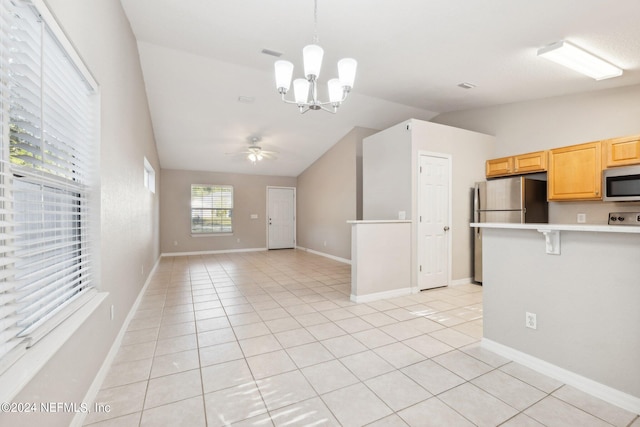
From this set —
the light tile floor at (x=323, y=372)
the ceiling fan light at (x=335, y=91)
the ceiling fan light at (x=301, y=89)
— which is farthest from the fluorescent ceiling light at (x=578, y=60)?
the light tile floor at (x=323, y=372)

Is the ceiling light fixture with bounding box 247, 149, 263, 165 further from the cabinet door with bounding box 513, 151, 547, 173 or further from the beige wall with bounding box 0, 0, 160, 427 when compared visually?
the cabinet door with bounding box 513, 151, 547, 173

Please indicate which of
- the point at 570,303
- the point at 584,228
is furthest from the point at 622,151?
the point at 570,303

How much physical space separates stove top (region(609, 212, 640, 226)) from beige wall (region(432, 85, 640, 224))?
0.20 m

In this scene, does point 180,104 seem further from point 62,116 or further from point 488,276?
point 488,276

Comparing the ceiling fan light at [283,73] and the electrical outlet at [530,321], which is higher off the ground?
the ceiling fan light at [283,73]

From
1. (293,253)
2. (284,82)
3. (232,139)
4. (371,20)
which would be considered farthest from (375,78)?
(293,253)

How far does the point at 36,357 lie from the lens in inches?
44.3

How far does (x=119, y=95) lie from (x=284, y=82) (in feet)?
5.29

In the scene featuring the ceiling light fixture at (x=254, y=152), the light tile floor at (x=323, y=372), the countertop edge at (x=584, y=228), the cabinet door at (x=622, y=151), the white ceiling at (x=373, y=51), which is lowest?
the light tile floor at (x=323, y=372)

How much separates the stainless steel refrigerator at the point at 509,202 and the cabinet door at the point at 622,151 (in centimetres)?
89

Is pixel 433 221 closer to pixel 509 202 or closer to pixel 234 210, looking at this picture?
pixel 509 202

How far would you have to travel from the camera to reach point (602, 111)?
382 cm

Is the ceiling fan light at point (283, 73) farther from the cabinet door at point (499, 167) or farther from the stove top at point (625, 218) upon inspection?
the stove top at point (625, 218)

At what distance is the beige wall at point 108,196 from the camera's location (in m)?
1.35
